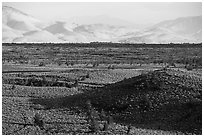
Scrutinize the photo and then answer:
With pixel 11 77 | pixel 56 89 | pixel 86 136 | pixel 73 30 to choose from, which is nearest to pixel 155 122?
pixel 86 136

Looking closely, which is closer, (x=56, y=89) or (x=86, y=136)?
(x=86, y=136)

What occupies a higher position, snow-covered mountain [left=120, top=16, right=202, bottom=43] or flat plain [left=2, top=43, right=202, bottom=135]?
snow-covered mountain [left=120, top=16, right=202, bottom=43]

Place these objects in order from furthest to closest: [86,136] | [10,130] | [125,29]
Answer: [125,29] → [10,130] → [86,136]

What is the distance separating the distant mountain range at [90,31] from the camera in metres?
126

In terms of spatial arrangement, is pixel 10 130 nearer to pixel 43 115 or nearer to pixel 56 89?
pixel 43 115

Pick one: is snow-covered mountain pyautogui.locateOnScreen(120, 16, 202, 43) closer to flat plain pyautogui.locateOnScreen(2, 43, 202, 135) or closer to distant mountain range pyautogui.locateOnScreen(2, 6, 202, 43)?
distant mountain range pyautogui.locateOnScreen(2, 6, 202, 43)

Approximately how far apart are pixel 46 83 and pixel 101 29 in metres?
130

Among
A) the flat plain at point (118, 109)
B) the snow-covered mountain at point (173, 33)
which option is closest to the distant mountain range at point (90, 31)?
the snow-covered mountain at point (173, 33)

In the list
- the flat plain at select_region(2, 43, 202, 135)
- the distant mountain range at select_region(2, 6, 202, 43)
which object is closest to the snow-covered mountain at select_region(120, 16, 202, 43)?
the distant mountain range at select_region(2, 6, 202, 43)

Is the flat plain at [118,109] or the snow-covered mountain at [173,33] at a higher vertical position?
the snow-covered mountain at [173,33]

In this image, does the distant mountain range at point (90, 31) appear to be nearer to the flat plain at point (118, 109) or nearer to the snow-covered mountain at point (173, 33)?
the snow-covered mountain at point (173, 33)

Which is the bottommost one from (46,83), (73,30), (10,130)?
(10,130)

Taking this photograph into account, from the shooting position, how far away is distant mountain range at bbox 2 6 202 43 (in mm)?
125625

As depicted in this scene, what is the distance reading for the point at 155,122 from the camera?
12945 mm
